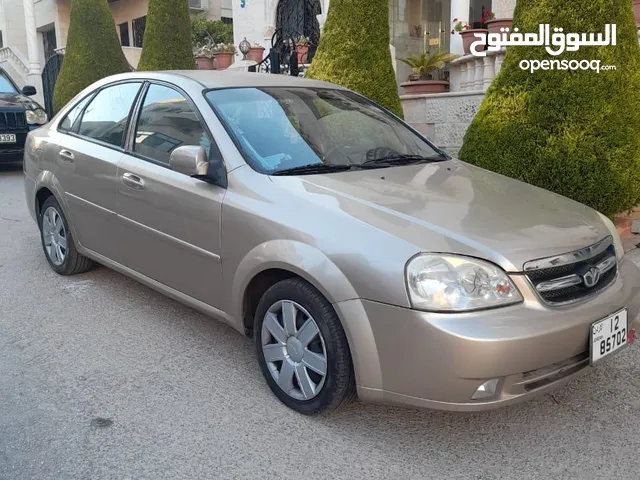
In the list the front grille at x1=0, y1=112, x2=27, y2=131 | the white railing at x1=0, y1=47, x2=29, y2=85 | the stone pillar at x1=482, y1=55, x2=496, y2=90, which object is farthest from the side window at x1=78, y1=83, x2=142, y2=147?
the white railing at x1=0, y1=47, x2=29, y2=85

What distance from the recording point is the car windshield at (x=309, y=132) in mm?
3410

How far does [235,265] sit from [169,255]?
63cm

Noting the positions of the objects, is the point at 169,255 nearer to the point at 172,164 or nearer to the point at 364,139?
the point at 172,164

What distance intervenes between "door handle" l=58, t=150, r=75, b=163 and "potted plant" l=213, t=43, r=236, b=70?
976cm

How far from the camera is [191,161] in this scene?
10.8ft

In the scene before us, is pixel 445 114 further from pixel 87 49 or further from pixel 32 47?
pixel 32 47

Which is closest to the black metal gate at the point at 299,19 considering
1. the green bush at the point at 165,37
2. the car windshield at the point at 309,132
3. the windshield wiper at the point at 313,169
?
the green bush at the point at 165,37

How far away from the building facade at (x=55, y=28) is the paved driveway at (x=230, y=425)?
68.6 ft

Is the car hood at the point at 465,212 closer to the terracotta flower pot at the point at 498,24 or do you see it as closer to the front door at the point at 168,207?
the front door at the point at 168,207

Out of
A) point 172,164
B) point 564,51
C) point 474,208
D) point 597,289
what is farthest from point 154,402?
point 564,51

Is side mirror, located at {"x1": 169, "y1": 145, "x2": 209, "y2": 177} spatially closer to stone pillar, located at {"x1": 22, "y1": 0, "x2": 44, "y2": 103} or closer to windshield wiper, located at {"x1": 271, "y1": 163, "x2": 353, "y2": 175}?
windshield wiper, located at {"x1": 271, "y1": 163, "x2": 353, "y2": 175}

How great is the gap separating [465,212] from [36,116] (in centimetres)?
1003

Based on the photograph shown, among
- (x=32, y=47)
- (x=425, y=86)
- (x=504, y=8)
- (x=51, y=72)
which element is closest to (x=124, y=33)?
(x=32, y=47)

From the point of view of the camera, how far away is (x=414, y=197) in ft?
10.0
